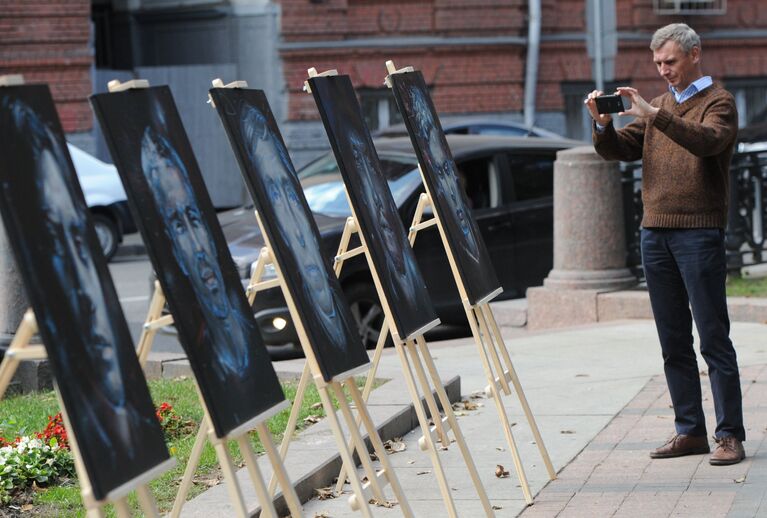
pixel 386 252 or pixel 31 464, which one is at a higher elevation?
pixel 386 252

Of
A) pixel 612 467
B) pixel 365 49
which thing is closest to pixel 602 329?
pixel 612 467

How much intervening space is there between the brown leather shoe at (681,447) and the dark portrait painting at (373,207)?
1.39 metres

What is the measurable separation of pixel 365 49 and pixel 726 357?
18.9m

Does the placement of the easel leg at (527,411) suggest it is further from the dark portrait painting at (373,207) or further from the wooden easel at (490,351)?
the dark portrait painting at (373,207)

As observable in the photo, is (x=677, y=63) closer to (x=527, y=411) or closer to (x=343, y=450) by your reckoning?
(x=527, y=411)

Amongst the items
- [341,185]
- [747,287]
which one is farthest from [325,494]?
[747,287]

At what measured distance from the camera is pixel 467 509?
5914mm

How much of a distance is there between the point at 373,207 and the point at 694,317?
65.1 inches

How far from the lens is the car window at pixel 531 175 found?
11.8 m

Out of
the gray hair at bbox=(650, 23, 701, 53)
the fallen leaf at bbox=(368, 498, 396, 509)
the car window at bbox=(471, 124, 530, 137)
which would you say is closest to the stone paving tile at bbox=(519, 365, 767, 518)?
the fallen leaf at bbox=(368, 498, 396, 509)

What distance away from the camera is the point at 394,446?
6980mm

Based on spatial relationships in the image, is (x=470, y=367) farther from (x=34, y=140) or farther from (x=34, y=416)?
(x=34, y=140)

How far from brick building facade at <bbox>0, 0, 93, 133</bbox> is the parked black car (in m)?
11.8

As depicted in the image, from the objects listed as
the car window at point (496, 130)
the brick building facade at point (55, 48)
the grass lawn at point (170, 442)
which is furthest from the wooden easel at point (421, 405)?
the brick building facade at point (55, 48)
